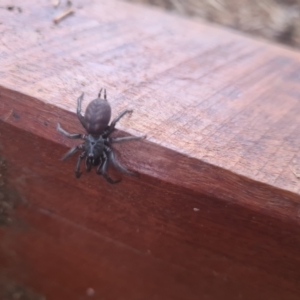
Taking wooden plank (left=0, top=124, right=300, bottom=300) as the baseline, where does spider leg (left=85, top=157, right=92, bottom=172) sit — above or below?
above

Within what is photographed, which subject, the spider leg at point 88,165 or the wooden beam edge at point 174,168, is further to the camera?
the spider leg at point 88,165

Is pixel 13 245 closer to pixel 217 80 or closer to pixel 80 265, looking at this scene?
pixel 80 265

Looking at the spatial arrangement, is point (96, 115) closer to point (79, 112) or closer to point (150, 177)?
point (79, 112)

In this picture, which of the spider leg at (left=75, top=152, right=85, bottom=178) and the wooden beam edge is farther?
the spider leg at (left=75, top=152, right=85, bottom=178)


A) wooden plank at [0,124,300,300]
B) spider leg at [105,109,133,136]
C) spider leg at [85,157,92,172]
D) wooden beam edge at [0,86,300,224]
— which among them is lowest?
wooden plank at [0,124,300,300]

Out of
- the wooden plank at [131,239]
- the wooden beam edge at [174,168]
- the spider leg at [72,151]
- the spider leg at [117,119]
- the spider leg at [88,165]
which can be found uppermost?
the spider leg at [117,119]

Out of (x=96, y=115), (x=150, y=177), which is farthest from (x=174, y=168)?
(x=96, y=115)

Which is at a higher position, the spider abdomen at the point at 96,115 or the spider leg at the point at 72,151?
the spider abdomen at the point at 96,115
